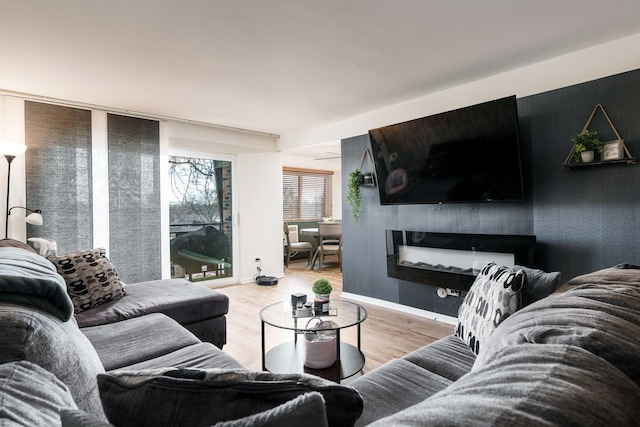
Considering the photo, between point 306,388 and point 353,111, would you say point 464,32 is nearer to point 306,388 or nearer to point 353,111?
point 353,111

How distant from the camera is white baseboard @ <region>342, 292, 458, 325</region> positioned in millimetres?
3421

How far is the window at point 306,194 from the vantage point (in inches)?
292

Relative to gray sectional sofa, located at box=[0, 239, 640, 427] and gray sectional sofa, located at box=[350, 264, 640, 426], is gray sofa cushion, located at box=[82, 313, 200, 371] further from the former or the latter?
gray sectional sofa, located at box=[350, 264, 640, 426]

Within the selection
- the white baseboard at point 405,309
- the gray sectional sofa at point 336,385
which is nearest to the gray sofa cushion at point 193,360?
the gray sectional sofa at point 336,385

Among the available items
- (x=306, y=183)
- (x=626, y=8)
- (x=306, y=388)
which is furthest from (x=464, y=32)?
(x=306, y=183)

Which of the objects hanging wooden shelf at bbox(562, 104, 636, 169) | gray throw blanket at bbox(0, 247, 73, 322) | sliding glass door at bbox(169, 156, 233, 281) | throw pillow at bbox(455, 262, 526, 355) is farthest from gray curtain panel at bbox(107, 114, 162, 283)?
hanging wooden shelf at bbox(562, 104, 636, 169)

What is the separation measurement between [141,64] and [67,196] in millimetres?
1872

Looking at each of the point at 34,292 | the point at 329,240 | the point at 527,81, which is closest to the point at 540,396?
the point at 34,292

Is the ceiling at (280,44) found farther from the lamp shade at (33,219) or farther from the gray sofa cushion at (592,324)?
the gray sofa cushion at (592,324)

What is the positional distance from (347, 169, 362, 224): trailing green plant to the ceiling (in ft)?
3.03

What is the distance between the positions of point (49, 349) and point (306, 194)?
Answer: 6.85 m

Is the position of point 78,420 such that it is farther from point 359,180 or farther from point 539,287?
point 359,180

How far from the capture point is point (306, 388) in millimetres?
623

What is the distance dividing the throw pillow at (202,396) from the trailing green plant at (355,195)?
11.8 feet
